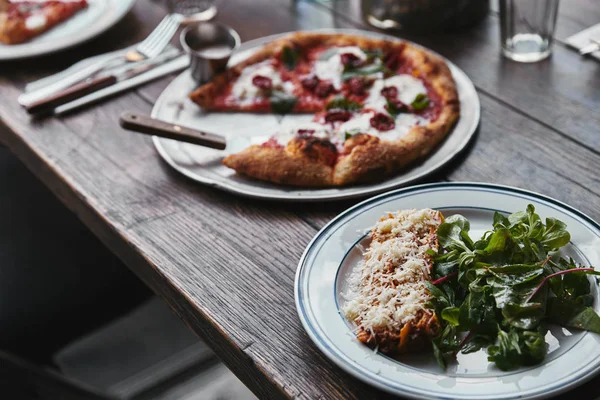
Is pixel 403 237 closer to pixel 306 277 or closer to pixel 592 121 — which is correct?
pixel 306 277

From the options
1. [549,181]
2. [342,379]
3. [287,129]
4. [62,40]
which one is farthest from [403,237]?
[62,40]

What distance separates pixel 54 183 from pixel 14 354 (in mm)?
905

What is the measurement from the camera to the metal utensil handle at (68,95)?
6.24 ft

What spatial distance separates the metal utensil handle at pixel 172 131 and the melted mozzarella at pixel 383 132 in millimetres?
307

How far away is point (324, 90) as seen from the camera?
1.82 m

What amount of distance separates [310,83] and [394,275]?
87 cm

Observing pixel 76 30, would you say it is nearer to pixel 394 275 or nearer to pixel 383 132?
pixel 383 132

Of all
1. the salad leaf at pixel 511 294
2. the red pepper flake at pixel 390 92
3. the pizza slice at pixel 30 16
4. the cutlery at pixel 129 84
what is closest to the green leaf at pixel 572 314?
the salad leaf at pixel 511 294

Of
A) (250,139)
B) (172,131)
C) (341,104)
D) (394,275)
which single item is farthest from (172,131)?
(394,275)

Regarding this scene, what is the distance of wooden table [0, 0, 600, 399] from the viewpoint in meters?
1.19

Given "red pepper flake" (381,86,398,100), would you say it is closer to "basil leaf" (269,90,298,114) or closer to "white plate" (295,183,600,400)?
"basil leaf" (269,90,298,114)

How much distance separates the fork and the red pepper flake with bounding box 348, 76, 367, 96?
25.6 inches

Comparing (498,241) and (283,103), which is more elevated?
(498,241)

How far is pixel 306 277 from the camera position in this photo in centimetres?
118
